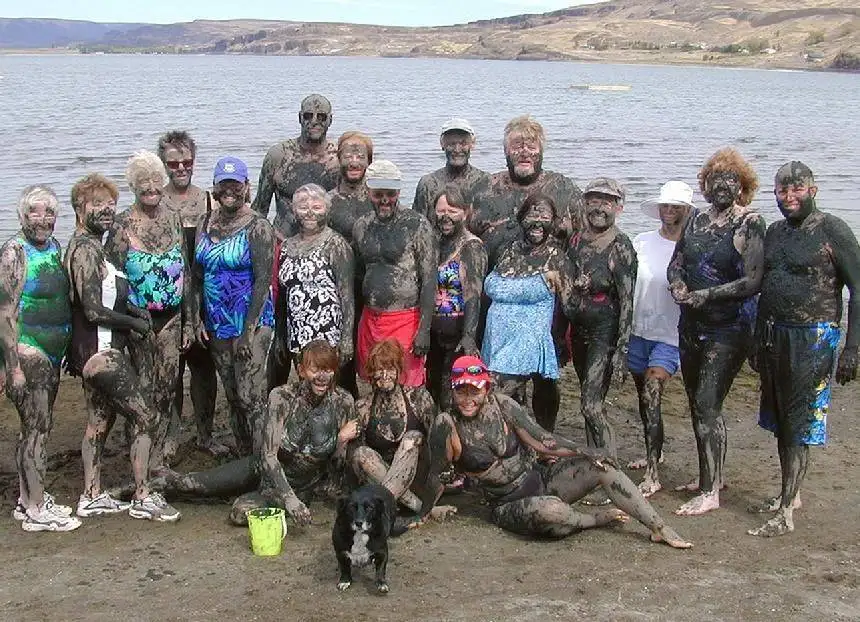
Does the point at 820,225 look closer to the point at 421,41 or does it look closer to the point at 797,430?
the point at 797,430

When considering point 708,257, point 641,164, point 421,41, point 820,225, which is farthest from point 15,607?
point 421,41

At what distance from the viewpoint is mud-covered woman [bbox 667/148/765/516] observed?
7.05 meters

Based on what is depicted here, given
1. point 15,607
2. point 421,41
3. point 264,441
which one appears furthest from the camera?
point 421,41

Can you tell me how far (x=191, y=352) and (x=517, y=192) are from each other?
277 cm

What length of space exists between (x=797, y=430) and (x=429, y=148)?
26292 millimetres

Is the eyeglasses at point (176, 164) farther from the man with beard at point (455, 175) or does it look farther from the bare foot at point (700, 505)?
the bare foot at point (700, 505)

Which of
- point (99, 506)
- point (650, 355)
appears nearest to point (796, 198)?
point (650, 355)

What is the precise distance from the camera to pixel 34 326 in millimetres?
6773

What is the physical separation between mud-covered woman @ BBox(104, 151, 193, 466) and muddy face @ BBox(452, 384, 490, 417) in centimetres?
207

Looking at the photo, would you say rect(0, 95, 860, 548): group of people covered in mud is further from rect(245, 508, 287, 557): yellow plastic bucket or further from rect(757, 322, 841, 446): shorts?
rect(245, 508, 287, 557): yellow plastic bucket

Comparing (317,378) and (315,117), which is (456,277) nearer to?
(317,378)

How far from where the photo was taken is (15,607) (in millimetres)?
5918

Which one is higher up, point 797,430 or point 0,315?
point 0,315

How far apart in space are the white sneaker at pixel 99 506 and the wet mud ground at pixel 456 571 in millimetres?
88
